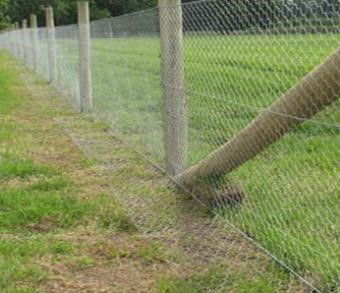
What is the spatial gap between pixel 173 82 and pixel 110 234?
1439 mm

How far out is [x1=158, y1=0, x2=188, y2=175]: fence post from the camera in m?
5.47

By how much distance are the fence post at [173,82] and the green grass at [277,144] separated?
66 mm

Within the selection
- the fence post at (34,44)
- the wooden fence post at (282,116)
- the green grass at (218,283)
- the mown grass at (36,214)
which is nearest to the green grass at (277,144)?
the wooden fence post at (282,116)

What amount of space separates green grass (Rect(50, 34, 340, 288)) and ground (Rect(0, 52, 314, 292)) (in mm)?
179

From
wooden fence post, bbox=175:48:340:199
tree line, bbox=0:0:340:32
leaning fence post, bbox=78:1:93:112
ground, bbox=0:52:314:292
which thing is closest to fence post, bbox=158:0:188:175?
tree line, bbox=0:0:340:32

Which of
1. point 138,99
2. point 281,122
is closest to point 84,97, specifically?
point 138,99

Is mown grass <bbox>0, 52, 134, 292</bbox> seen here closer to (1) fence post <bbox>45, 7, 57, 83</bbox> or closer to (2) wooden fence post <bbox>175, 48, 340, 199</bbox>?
(2) wooden fence post <bbox>175, 48, 340, 199</bbox>

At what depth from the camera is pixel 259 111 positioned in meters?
3.81

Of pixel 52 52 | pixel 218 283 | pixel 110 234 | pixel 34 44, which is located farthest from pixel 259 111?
pixel 34 44

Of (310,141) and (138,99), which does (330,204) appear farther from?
(138,99)

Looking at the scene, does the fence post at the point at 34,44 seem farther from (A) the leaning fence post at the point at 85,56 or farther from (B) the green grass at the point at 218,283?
(B) the green grass at the point at 218,283

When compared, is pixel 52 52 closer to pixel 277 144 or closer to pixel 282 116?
pixel 277 144

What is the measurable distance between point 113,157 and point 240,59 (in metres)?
3.11

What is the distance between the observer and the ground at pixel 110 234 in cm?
385
